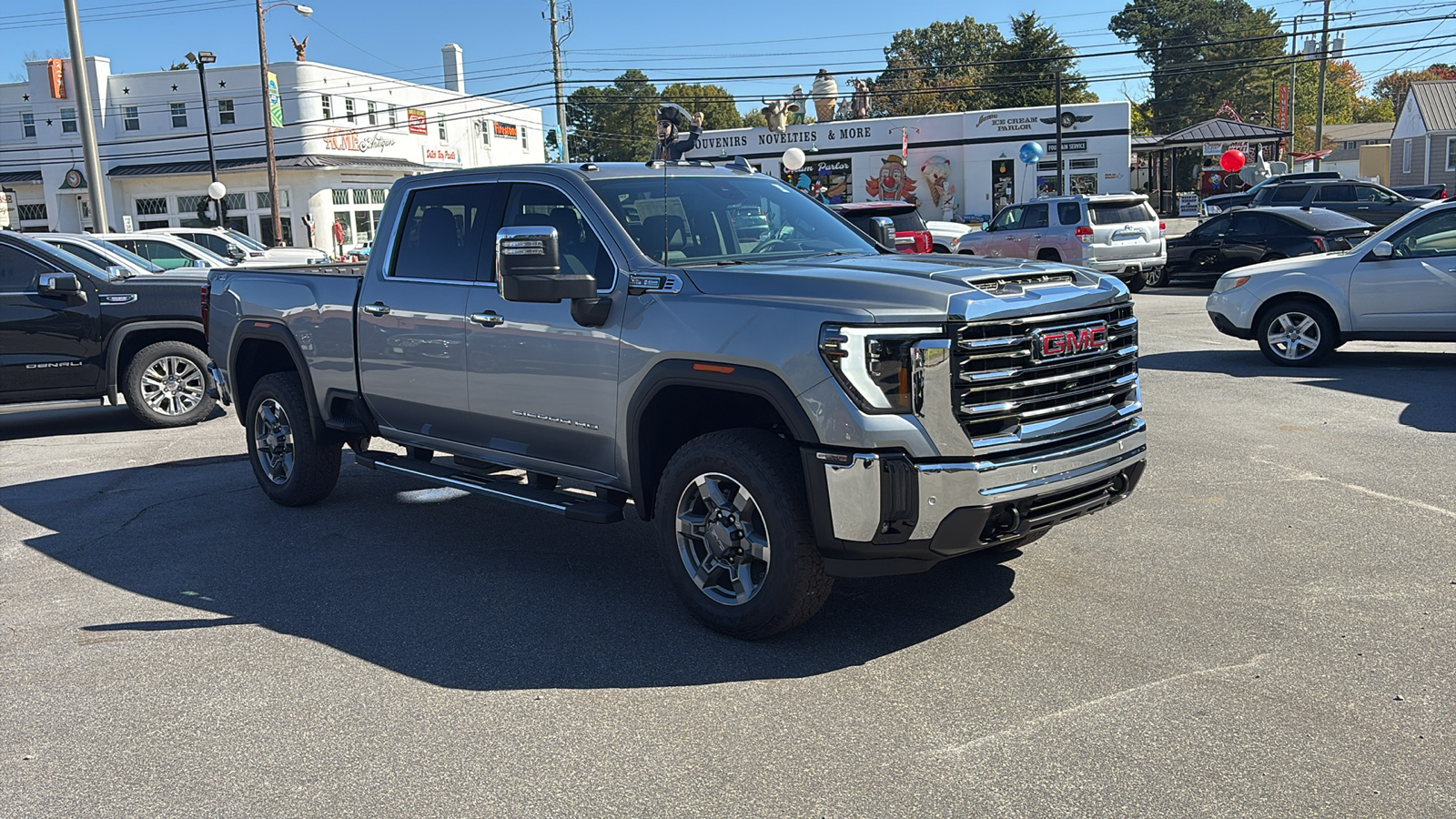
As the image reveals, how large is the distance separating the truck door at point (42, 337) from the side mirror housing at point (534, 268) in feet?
24.7

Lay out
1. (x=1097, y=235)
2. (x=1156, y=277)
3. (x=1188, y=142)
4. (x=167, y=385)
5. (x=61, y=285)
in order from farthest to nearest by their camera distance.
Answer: (x=1188, y=142) → (x=1156, y=277) → (x=1097, y=235) → (x=167, y=385) → (x=61, y=285)

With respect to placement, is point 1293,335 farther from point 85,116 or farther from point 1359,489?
point 85,116

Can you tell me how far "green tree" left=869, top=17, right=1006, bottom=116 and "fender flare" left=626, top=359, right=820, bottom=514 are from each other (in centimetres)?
8781

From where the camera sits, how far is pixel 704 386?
15.7ft

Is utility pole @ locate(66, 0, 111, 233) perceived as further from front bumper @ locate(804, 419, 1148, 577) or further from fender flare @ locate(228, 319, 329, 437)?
front bumper @ locate(804, 419, 1148, 577)

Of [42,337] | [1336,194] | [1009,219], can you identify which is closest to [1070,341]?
[42,337]

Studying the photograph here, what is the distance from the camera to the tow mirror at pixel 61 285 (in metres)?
10.5

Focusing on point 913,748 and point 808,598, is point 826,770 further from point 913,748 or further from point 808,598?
point 808,598

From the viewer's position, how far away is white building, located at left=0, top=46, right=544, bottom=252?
50.5 m

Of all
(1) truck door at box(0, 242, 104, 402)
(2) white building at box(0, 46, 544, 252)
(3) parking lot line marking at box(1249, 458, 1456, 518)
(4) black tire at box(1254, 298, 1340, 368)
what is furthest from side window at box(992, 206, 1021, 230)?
(2) white building at box(0, 46, 544, 252)

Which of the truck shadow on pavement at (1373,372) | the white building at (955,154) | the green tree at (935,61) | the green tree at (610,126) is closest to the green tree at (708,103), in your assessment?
the green tree at (610,126)

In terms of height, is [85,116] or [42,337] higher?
[85,116]

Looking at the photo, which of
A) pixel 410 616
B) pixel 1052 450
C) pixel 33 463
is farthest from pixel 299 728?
pixel 33 463

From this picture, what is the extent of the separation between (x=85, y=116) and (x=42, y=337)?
38.2ft
